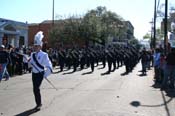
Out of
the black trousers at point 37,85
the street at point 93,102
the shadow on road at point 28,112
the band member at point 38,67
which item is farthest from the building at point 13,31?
the shadow on road at point 28,112

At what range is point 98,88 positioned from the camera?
52.4 ft

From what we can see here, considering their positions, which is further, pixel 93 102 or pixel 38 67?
pixel 93 102

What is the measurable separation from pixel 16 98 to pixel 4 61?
6.65m

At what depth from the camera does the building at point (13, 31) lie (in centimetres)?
4505

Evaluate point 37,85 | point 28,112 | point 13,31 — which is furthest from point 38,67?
point 13,31

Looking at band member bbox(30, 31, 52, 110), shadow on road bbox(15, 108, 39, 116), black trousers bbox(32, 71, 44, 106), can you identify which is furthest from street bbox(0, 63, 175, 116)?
band member bbox(30, 31, 52, 110)

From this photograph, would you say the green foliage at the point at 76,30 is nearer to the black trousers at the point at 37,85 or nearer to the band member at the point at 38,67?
the band member at the point at 38,67

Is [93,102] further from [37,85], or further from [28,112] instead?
[28,112]

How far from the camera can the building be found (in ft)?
148

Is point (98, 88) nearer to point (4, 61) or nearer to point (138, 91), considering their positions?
point (138, 91)

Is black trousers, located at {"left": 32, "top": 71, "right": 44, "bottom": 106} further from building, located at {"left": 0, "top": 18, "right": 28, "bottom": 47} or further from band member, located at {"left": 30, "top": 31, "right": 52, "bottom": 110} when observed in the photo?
building, located at {"left": 0, "top": 18, "right": 28, "bottom": 47}

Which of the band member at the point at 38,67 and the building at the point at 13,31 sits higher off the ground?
the building at the point at 13,31

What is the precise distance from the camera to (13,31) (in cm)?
4812

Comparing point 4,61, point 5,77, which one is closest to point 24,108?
point 4,61
